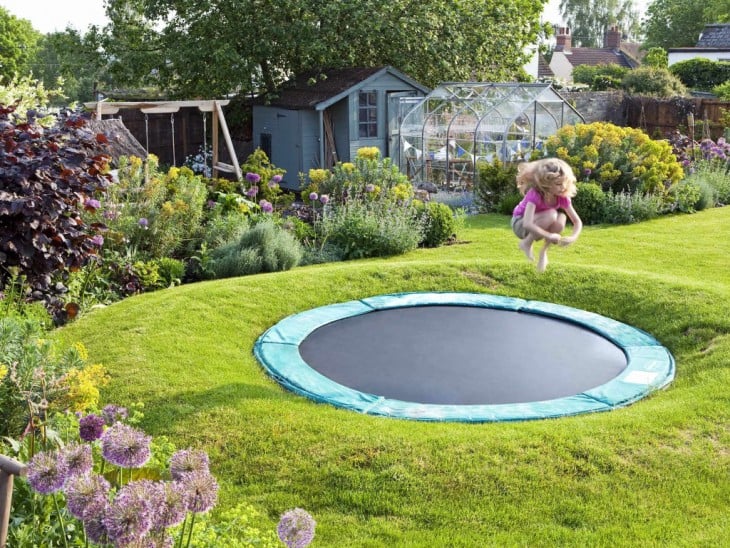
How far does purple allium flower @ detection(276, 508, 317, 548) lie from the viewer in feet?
6.63

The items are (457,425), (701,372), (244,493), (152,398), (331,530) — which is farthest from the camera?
(701,372)

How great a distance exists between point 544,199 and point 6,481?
7.65ft

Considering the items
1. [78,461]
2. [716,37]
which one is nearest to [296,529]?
[78,461]

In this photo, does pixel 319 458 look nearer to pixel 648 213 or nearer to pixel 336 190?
pixel 336 190

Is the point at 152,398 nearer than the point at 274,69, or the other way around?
the point at 152,398

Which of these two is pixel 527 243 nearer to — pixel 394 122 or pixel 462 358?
pixel 462 358

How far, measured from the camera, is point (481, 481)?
3.59 m

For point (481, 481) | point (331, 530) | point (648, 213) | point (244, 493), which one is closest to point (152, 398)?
point (244, 493)

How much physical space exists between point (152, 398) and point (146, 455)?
2.41 meters

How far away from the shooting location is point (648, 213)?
10094mm

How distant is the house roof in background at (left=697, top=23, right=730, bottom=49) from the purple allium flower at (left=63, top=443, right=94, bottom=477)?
30.2 m

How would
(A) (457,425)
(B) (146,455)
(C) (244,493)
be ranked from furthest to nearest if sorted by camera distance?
(A) (457,425) → (C) (244,493) → (B) (146,455)

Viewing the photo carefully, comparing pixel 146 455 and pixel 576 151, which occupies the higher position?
pixel 576 151

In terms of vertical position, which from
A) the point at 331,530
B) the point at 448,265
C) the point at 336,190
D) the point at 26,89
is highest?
the point at 26,89
